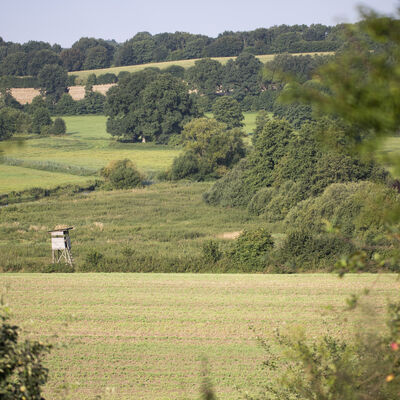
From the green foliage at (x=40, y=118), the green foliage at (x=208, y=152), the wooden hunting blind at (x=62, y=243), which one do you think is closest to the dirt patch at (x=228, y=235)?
the wooden hunting blind at (x=62, y=243)

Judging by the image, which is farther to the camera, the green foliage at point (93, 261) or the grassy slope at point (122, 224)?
the grassy slope at point (122, 224)

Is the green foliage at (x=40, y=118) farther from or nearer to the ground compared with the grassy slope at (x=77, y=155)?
farther from the ground

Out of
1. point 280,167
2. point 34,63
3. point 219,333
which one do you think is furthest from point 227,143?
point 34,63

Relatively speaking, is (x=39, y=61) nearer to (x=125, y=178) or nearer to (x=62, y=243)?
(x=125, y=178)

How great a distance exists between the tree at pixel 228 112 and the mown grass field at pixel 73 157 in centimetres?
297

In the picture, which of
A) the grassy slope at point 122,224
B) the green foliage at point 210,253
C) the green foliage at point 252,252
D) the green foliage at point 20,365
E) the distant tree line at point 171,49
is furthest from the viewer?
the distant tree line at point 171,49

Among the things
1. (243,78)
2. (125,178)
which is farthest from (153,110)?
(243,78)

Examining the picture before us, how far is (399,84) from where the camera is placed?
11.4 ft

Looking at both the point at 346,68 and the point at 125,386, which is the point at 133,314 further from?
the point at 346,68

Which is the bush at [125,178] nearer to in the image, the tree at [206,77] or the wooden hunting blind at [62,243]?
the wooden hunting blind at [62,243]

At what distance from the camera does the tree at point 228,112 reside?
8706cm

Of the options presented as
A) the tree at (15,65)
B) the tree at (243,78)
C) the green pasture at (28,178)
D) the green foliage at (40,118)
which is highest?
the tree at (15,65)

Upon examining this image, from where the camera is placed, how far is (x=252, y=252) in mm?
23266

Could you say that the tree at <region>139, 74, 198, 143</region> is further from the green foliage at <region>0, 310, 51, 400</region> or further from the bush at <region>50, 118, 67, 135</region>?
the green foliage at <region>0, 310, 51, 400</region>
